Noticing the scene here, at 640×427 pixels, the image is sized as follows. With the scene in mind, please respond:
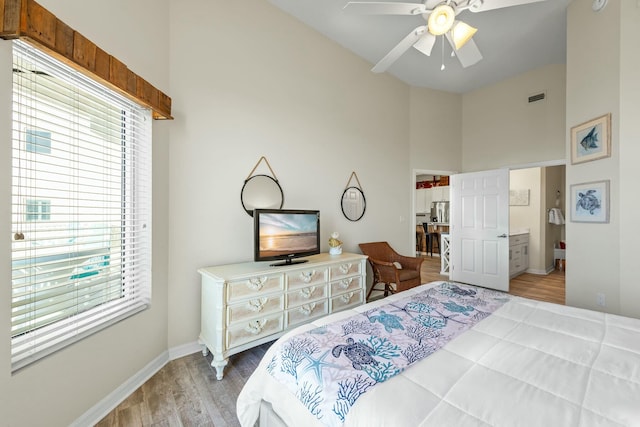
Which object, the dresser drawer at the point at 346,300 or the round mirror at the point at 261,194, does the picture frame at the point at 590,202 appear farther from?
the round mirror at the point at 261,194

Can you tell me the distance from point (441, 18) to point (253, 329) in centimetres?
270

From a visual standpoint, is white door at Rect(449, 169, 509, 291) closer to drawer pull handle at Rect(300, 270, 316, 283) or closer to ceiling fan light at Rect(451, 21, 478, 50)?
ceiling fan light at Rect(451, 21, 478, 50)

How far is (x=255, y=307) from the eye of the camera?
6.85 feet

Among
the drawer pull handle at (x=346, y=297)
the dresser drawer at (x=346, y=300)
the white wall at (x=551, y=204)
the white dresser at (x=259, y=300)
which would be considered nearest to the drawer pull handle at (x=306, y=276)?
the white dresser at (x=259, y=300)

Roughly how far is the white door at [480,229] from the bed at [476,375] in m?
2.84

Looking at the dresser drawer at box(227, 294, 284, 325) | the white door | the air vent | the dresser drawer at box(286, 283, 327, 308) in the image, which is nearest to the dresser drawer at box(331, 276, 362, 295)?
the dresser drawer at box(286, 283, 327, 308)

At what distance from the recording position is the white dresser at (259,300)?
→ 1948mm

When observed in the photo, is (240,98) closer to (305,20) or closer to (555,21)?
(305,20)

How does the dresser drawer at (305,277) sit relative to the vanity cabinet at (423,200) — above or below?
below

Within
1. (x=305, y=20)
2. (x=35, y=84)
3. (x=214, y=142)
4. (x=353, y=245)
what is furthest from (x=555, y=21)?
(x=35, y=84)

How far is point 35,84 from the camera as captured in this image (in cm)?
132

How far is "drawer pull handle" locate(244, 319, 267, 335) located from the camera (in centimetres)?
207

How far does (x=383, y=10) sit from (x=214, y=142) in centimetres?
169

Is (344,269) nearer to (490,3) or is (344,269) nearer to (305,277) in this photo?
(305,277)
